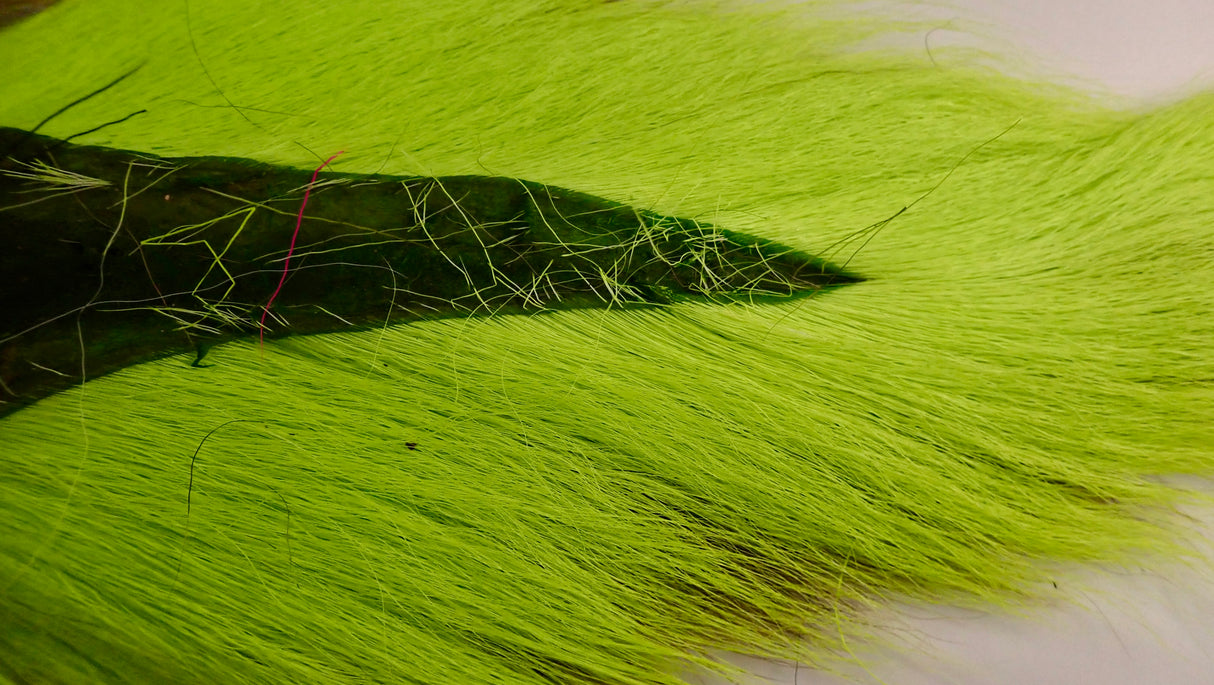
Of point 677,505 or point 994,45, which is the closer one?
point 677,505

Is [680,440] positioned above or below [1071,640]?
above

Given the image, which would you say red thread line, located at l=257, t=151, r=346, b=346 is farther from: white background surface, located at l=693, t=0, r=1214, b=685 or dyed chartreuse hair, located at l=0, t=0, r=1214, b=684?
white background surface, located at l=693, t=0, r=1214, b=685

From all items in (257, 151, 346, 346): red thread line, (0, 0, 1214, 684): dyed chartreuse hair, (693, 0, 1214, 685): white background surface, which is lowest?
(693, 0, 1214, 685): white background surface

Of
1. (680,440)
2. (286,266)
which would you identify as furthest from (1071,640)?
(286,266)

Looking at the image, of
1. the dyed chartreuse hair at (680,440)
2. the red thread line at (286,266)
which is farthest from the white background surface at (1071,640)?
the red thread line at (286,266)

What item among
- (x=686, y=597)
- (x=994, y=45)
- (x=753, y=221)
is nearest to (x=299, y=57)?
(x=753, y=221)

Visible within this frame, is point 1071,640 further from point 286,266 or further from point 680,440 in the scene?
point 286,266

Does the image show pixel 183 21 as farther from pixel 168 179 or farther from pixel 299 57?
pixel 168 179

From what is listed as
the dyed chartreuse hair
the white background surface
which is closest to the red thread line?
the dyed chartreuse hair
